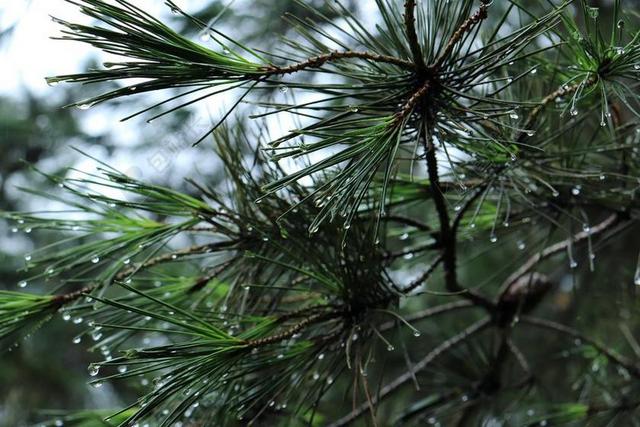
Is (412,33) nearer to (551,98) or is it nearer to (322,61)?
(322,61)

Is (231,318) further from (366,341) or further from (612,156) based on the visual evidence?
(612,156)

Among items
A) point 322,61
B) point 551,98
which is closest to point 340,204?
point 322,61

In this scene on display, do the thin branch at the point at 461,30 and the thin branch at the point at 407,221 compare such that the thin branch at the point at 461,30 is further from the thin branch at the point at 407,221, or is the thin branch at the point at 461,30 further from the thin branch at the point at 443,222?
the thin branch at the point at 407,221

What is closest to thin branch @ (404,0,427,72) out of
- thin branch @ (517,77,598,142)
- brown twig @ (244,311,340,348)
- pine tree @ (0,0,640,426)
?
pine tree @ (0,0,640,426)

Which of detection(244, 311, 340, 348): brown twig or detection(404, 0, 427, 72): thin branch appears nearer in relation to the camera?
detection(404, 0, 427, 72): thin branch

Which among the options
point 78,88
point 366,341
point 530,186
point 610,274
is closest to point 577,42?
point 530,186

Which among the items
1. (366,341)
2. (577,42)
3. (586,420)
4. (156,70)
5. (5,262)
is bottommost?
(586,420)

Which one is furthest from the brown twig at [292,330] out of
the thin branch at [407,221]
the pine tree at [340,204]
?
the thin branch at [407,221]

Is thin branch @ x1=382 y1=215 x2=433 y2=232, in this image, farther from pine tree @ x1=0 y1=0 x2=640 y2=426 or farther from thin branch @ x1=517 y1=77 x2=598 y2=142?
thin branch @ x1=517 y1=77 x2=598 y2=142
